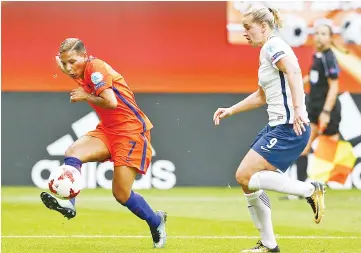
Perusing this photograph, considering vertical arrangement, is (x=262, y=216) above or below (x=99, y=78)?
below

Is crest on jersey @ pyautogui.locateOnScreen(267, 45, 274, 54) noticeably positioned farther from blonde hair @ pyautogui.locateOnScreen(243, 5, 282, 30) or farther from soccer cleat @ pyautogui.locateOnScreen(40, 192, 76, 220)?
soccer cleat @ pyautogui.locateOnScreen(40, 192, 76, 220)

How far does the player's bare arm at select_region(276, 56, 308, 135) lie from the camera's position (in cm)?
763

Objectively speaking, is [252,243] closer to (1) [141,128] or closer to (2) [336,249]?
(2) [336,249]

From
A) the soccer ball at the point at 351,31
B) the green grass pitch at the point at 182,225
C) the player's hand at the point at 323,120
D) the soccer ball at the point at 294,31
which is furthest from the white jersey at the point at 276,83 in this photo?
the soccer ball at the point at 351,31

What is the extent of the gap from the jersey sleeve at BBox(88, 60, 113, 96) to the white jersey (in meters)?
1.33

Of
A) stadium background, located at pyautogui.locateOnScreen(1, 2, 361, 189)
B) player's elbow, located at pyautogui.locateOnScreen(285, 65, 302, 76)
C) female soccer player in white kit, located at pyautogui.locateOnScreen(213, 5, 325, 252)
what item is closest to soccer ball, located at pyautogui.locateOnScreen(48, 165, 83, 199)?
female soccer player in white kit, located at pyautogui.locateOnScreen(213, 5, 325, 252)

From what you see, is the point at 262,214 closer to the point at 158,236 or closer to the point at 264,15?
the point at 158,236

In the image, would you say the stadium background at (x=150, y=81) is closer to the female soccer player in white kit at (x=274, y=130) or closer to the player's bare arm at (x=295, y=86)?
the female soccer player in white kit at (x=274, y=130)

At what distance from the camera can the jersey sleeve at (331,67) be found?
1355cm

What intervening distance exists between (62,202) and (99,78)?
1086mm

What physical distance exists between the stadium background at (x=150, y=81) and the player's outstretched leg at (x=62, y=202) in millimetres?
5682

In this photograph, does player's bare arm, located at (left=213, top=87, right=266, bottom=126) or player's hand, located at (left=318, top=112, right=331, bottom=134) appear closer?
player's bare arm, located at (left=213, top=87, right=266, bottom=126)

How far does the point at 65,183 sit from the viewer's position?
8.29 meters

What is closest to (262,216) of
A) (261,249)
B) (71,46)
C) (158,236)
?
(261,249)
